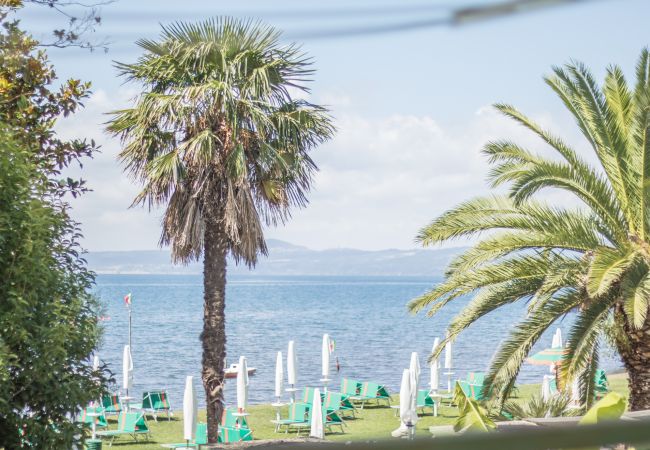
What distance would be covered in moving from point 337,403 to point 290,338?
66.3m

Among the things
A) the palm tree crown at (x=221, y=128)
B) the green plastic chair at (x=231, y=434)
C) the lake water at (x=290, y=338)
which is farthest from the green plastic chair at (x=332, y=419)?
the palm tree crown at (x=221, y=128)

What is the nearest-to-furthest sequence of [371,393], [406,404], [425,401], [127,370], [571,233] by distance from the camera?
[571,233], [406,404], [425,401], [127,370], [371,393]

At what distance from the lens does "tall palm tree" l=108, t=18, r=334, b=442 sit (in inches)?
618

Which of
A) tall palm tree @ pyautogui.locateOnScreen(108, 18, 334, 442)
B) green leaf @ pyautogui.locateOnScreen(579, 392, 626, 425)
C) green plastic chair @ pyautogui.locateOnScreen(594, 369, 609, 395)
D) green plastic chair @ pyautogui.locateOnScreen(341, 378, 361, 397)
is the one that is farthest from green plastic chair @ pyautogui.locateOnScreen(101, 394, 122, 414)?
green leaf @ pyautogui.locateOnScreen(579, 392, 626, 425)

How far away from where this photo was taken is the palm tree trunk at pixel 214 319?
15.7 m

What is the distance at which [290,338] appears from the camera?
8700cm

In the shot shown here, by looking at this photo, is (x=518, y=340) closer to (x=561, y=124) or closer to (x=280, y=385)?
(x=561, y=124)

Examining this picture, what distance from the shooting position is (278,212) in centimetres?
1645

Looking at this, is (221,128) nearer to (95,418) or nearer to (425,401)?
(95,418)

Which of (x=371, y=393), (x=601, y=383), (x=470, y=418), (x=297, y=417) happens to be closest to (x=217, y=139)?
(x=297, y=417)

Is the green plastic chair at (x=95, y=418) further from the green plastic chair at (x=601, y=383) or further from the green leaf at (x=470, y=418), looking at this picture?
the green plastic chair at (x=601, y=383)

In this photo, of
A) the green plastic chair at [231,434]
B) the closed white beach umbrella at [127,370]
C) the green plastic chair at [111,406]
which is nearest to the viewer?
the green plastic chair at [231,434]

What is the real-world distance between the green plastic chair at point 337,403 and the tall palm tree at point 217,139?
5617 millimetres

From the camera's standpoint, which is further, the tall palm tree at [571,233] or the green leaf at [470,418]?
the tall palm tree at [571,233]
